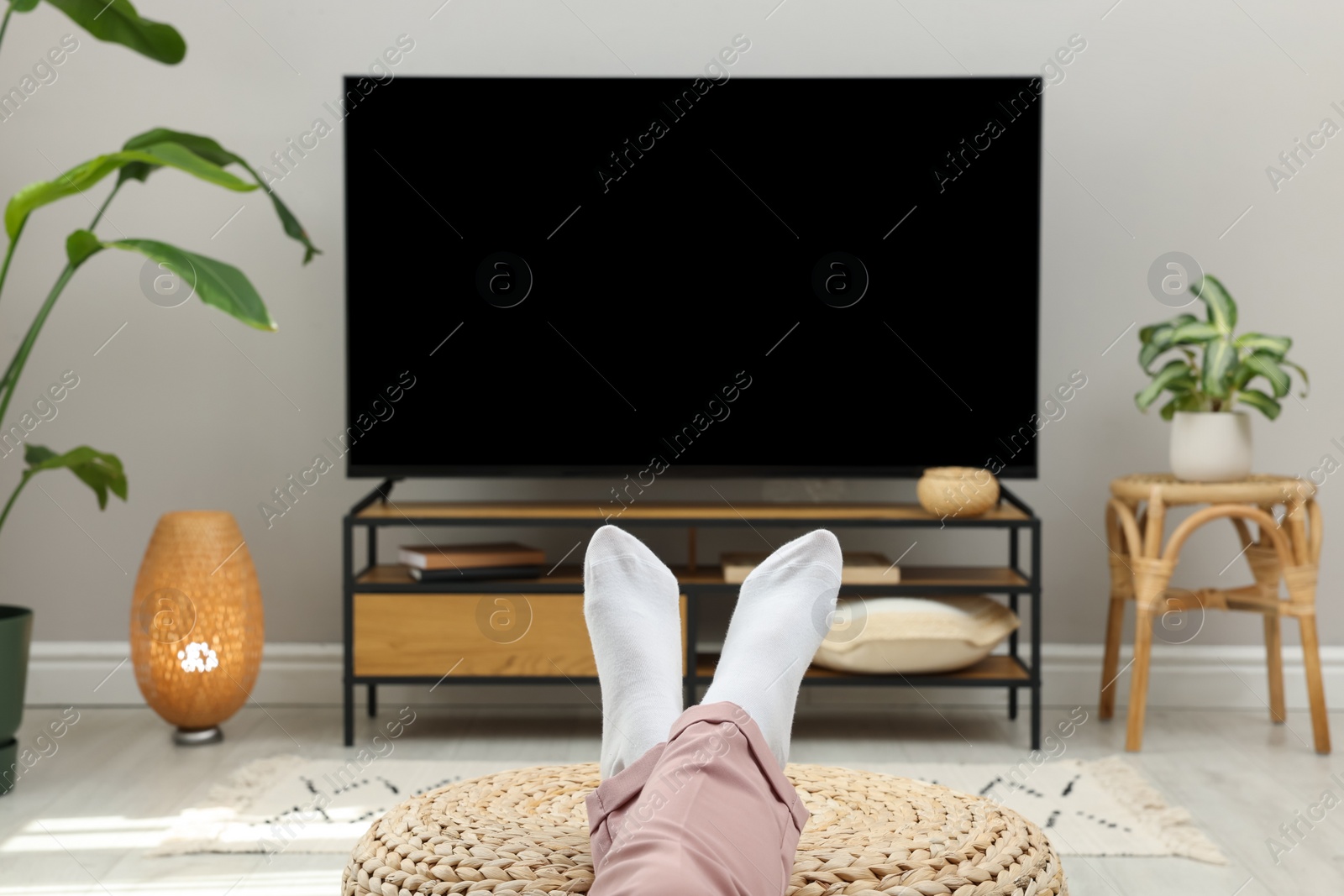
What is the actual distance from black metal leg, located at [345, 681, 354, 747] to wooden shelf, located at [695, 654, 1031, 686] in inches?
26.9

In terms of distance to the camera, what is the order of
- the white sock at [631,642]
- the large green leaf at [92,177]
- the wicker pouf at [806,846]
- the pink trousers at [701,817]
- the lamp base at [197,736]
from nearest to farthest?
the pink trousers at [701,817] → the wicker pouf at [806,846] → the white sock at [631,642] → the large green leaf at [92,177] → the lamp base at [197,736]

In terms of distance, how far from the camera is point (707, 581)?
7.75ft

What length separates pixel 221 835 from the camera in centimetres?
184

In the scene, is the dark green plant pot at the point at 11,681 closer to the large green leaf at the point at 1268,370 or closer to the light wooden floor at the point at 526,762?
the light wooden floor at the point at 526,762

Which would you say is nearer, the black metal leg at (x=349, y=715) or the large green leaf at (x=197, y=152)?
the large green leaf at (x=197, y=152)

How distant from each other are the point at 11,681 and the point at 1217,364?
231 cm

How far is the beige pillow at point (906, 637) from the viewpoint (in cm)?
230

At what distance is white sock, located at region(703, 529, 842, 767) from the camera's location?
124 cm

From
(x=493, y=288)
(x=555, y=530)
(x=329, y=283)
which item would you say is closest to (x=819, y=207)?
(x=493, y=288)

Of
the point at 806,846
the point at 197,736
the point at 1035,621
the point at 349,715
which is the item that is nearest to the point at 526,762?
the point at 349,715

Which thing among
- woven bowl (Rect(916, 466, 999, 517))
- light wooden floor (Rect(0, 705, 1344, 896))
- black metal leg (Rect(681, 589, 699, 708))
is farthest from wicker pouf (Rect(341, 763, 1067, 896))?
woven bowl (Rect(916, 466, 999, 517))

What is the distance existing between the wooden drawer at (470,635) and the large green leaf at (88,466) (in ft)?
1.65

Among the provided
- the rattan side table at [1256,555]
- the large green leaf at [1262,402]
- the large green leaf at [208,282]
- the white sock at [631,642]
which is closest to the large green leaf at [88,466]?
the large green leaf at [208,282]

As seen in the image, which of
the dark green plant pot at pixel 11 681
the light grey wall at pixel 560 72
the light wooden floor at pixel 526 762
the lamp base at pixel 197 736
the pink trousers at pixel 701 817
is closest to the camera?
the pink trousers at pixel 701 817
